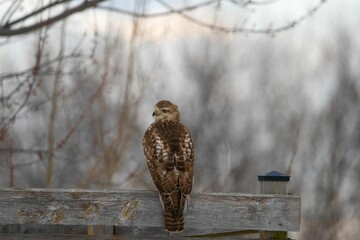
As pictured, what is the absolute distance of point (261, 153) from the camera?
110ft

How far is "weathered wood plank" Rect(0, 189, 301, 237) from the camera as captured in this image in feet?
19.8

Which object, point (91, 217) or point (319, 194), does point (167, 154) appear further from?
point (319, 194)

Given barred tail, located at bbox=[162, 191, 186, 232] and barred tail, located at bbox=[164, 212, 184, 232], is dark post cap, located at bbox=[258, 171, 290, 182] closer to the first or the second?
barred tail, located at bbox=[162, 191, 186, 232]

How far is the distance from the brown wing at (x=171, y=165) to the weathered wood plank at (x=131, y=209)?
0.11 metres

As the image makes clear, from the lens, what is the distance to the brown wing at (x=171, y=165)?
613 cm

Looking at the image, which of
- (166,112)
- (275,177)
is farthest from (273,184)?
(166,112)

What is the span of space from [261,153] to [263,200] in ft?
90.6

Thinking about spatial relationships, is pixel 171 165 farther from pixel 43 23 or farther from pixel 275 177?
pixel 43 23

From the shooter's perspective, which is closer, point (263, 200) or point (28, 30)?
point (263, 200)

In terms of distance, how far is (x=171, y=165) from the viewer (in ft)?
21.9

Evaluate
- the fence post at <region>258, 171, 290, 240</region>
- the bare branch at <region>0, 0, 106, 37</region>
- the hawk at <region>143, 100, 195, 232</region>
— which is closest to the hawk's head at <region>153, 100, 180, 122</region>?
the hawk at <region>143, 100, 195, 232</region>

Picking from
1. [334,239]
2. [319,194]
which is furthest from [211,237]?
[319,194]

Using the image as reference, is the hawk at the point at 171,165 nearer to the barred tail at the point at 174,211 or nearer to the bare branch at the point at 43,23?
the barred tail at the point at 174,211

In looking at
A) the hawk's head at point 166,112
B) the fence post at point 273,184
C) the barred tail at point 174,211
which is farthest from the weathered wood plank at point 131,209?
the hawk's head at point 166,112
